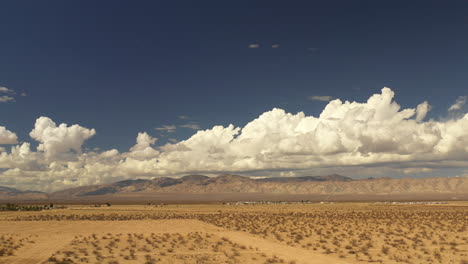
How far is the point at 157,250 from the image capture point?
89.7 feet

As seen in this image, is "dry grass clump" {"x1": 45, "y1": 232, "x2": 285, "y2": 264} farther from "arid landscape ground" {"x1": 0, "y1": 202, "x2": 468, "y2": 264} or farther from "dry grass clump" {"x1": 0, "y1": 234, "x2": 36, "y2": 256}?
"dry grass clump" {"x1": 0, "y1": 234, "x2": 36, "y2": 256}

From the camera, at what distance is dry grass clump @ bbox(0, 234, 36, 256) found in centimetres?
2583

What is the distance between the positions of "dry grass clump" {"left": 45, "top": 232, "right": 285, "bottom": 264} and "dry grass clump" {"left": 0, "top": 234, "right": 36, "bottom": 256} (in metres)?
3.30

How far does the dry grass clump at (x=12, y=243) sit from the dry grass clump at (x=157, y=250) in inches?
130

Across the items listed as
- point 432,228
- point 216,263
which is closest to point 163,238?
point 216,263

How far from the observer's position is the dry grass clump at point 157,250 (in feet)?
77.3

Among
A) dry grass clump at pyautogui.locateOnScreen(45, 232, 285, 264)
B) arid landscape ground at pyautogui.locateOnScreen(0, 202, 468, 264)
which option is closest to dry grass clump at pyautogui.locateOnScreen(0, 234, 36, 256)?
arid landscape ground at pyautogui.locateOnScreen(0, 202, 468, 264)

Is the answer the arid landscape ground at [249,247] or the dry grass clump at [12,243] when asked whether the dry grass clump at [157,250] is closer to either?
the arid landscape ground at [249,247]

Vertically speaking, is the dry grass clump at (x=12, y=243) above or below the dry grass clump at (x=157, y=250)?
above

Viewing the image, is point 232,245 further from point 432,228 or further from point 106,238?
point 432,228

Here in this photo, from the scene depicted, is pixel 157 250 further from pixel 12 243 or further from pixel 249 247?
pixel 12 243

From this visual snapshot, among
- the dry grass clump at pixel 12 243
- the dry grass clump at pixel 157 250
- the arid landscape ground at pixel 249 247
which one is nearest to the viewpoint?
the dry grass clump at pixel 157 250

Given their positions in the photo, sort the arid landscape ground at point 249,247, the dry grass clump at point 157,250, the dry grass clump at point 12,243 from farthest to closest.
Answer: the dry grass clump at point 12,243
the arid landscape ground at point 249,247
the dry grass clump at point 157,250

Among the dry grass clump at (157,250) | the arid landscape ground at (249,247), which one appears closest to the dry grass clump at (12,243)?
the arid landscape ground at (249,247)
